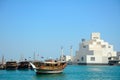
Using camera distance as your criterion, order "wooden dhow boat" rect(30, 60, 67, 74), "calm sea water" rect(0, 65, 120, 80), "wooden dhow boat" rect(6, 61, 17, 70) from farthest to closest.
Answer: "wooden dhow boat" rect(6, 61, 17, 70) → "wooden dhow boat" rect(30, 60, 67, 74) → "calm sea water" rect(0, 65, 120, 80)

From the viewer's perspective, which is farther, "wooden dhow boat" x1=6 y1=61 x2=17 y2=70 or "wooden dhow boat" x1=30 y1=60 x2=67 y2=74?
"wooden dhow boat" x1=6 y1=61 x2=17 y2=70

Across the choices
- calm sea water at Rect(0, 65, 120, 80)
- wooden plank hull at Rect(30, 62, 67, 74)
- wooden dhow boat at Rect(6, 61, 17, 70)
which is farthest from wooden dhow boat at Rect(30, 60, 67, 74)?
wooden dhow boat at Rect(6, 61, 17, 70)

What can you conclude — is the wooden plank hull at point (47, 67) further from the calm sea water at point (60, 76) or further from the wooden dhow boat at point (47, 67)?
the calm sea water at point (60, 76)

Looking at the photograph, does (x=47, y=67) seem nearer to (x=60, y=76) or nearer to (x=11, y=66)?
(x=60, y=76)

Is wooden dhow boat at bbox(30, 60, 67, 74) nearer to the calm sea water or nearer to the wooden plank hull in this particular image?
the wooden plank hull

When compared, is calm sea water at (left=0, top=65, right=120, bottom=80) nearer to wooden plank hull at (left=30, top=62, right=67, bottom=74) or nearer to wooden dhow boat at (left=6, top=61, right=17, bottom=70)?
wooden plank hull at (left=30, top=62, right=67, bottom=74)

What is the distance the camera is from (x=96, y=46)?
543 ft

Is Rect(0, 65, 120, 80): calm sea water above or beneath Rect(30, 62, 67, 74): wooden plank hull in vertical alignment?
beneath

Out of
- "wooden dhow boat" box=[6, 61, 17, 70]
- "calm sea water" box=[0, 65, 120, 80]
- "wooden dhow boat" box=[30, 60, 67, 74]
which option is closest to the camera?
"calm sea water" box=[0, 65, 120, 80]

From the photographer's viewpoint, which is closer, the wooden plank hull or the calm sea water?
the calm sea water

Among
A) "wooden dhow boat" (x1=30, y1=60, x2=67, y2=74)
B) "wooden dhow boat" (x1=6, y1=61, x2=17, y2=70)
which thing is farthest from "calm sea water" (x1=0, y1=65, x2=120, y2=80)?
"wooden dhow boat" (x1=6, y1=61, x2=17, y2=70)

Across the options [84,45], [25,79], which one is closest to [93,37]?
[84,45]

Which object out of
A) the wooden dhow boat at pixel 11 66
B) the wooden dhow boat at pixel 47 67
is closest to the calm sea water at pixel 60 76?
the wooden dhow boat at pixel 47 67

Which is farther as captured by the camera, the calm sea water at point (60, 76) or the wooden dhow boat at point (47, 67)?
the wooden dhow boat at point (47, 67)
